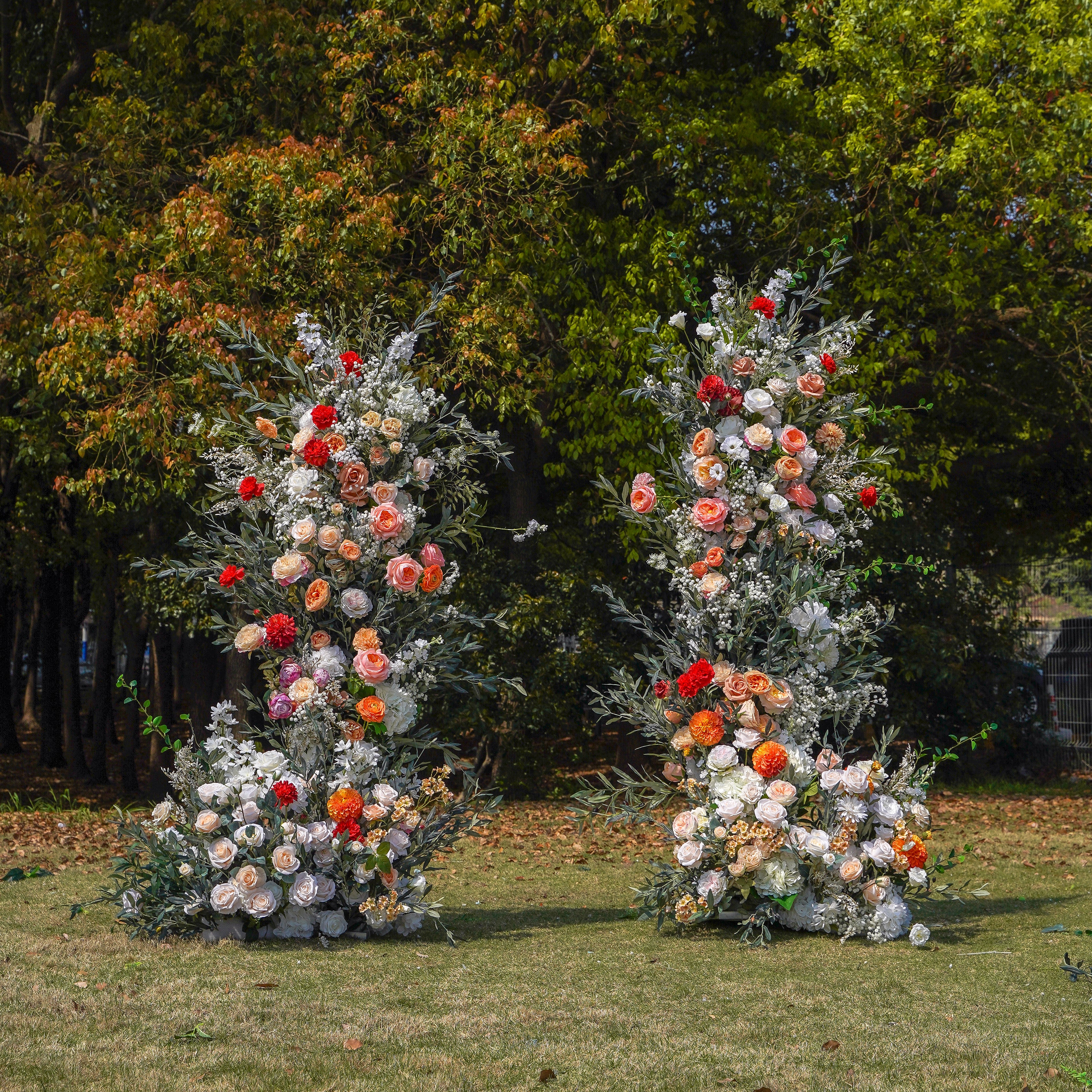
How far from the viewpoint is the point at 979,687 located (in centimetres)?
1820

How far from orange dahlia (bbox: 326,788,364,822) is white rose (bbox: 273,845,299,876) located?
31cm

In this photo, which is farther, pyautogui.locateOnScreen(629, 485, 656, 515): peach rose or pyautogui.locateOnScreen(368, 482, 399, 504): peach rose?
pyautogui.locateOnScreen(629, 485, 656, 515): peach rose

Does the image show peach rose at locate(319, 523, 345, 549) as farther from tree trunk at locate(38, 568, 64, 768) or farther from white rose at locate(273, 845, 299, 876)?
tree trunk at locate(38, 568, 64, 768)

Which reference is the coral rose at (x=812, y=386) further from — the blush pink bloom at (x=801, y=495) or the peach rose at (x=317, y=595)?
the peach rose at (x=317, y=595)

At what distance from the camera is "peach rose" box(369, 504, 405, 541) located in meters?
7.05

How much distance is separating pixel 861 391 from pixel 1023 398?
4.44 m

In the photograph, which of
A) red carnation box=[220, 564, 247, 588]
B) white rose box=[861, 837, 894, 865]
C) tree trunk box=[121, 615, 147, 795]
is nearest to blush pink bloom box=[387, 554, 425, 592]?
red carnation box=[220, 564, 247, 588]

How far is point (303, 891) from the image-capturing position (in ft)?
21.8

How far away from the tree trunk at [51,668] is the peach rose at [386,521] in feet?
47.5

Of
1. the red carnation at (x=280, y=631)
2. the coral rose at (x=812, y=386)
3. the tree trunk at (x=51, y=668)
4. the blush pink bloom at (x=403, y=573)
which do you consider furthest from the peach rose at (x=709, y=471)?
the tree trunk at (x=51, y=668)

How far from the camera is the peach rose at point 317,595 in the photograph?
275 inches

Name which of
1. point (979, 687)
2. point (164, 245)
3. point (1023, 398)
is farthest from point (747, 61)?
point (979, 687)

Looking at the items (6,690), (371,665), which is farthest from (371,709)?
(6,690)

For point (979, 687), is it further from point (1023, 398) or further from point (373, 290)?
point (373, 290)
